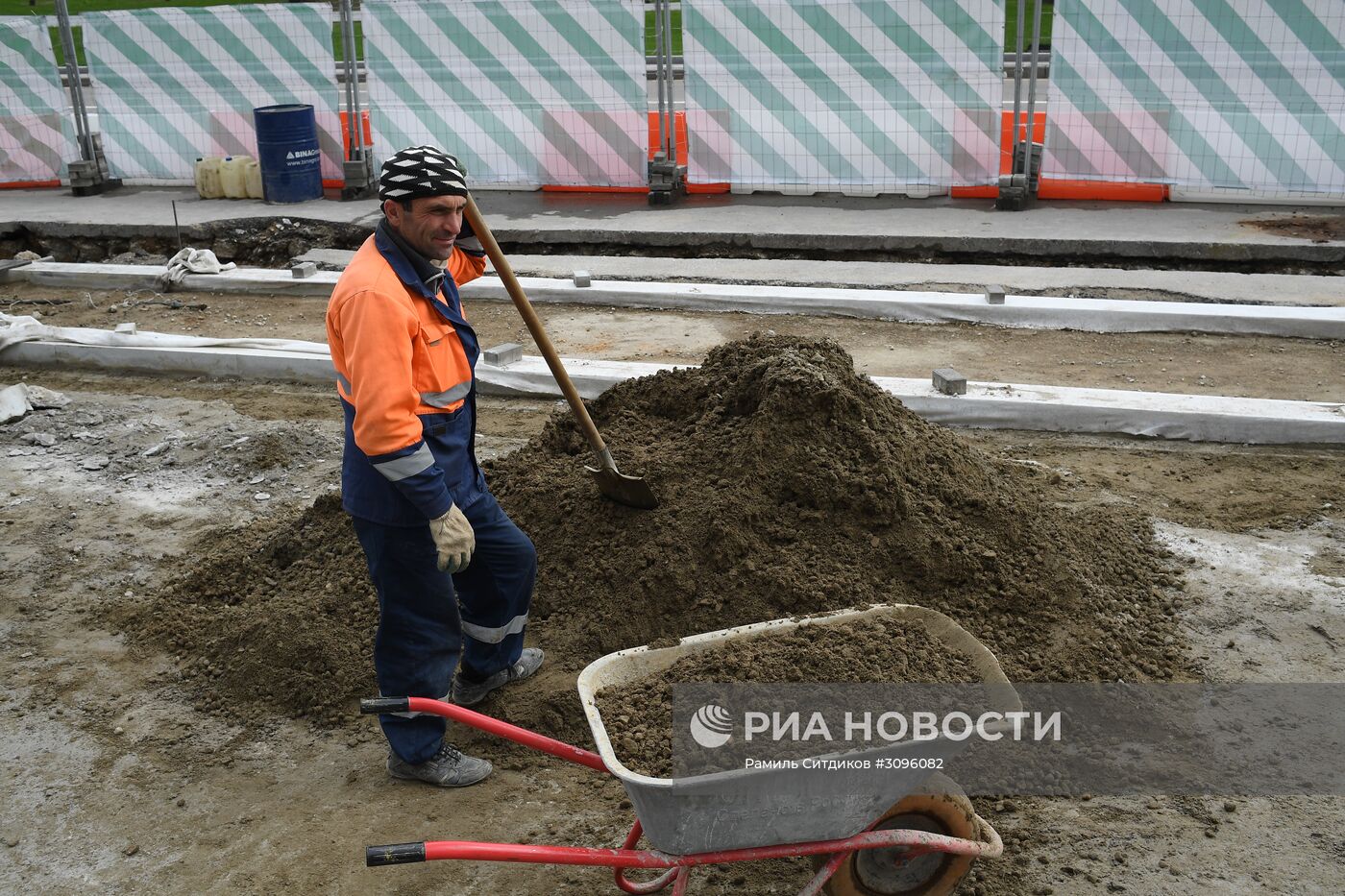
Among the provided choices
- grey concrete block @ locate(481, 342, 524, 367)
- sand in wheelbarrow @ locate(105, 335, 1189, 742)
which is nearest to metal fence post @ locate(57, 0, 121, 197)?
grey concrete block @ locate(481, 342, 524, 367)

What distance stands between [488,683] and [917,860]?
5.64 ft

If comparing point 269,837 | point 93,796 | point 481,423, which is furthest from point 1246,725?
point 481,423

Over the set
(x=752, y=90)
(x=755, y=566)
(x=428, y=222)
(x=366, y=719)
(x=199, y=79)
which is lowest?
(x=366, y=719)

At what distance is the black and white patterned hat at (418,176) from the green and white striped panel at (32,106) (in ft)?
41.3

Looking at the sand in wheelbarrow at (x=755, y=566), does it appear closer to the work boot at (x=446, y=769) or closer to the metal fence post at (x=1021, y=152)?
the work boot at (x=446, y=769)

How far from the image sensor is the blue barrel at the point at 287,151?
12.3 m

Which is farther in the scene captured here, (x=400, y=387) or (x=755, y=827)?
(x=400, y=387)

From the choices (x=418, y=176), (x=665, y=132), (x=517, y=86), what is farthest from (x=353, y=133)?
(x=418, y=176)

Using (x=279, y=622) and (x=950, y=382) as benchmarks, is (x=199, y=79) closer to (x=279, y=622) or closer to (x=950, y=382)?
(x=950, y=382)

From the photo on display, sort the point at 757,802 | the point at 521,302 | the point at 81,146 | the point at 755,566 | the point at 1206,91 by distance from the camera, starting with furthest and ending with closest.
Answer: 1. the point at 81,146
2. the point at 1206,91
3. the point at 755,566
4. the point at 521,302
5. the point at 757,802

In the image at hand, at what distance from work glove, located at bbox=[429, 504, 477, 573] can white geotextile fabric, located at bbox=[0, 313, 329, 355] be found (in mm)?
4770

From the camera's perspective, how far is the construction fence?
1045 centimetres

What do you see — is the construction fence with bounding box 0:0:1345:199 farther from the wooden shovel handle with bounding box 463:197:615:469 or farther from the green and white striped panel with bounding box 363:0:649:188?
the wooden shovel handle with bounding box 463:197:615:469

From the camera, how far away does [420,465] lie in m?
3.32
